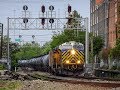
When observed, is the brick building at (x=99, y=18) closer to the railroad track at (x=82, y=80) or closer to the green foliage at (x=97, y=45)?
the green foliage at (x=97, y=45)

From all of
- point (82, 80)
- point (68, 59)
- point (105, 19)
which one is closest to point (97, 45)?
point (105, 19)

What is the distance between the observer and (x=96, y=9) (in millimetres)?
107625

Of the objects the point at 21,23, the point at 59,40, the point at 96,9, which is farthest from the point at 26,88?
the point at 96,9

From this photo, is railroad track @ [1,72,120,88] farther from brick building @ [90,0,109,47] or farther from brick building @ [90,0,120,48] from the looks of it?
brick building @ [90,0,109,47]

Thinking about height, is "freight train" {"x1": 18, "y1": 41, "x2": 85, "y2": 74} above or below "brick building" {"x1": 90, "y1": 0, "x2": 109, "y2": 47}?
below

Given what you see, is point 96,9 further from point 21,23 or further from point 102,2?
point 21,23

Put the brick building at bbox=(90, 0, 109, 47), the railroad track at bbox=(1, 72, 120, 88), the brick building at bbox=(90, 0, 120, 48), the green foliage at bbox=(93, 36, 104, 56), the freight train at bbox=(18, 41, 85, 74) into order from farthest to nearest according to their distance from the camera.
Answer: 1. the brick building at bbox=(90, 0, 109, 47)
2. the green foliage at bbox=(93, 36, 104, 56)
3. the brick building at bbox=(90, 0, 120, 48)
4. the freight train at bbox=(18, 41, 85, 74)
5. the railroad track at bbox=(1, 72, 120, 88)

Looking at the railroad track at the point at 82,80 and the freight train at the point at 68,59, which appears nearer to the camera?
the railroad track at the point at 82,80

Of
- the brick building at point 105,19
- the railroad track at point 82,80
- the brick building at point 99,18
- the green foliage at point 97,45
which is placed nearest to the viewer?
the railroad track at point 82,80

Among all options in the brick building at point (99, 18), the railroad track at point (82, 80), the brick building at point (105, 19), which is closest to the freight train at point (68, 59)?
the railroad track at point (82, 80)

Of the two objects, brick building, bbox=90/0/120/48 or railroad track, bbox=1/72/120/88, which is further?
brick building, bbox=90/0/120/48

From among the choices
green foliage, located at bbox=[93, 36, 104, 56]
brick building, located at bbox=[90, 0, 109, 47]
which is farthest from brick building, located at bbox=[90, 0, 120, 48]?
green foliage, located at bbox=[93, 36, 104, 56]

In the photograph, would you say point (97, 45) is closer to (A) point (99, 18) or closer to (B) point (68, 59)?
(A) point (99, 18)

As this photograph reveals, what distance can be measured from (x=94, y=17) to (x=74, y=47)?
223 ft
